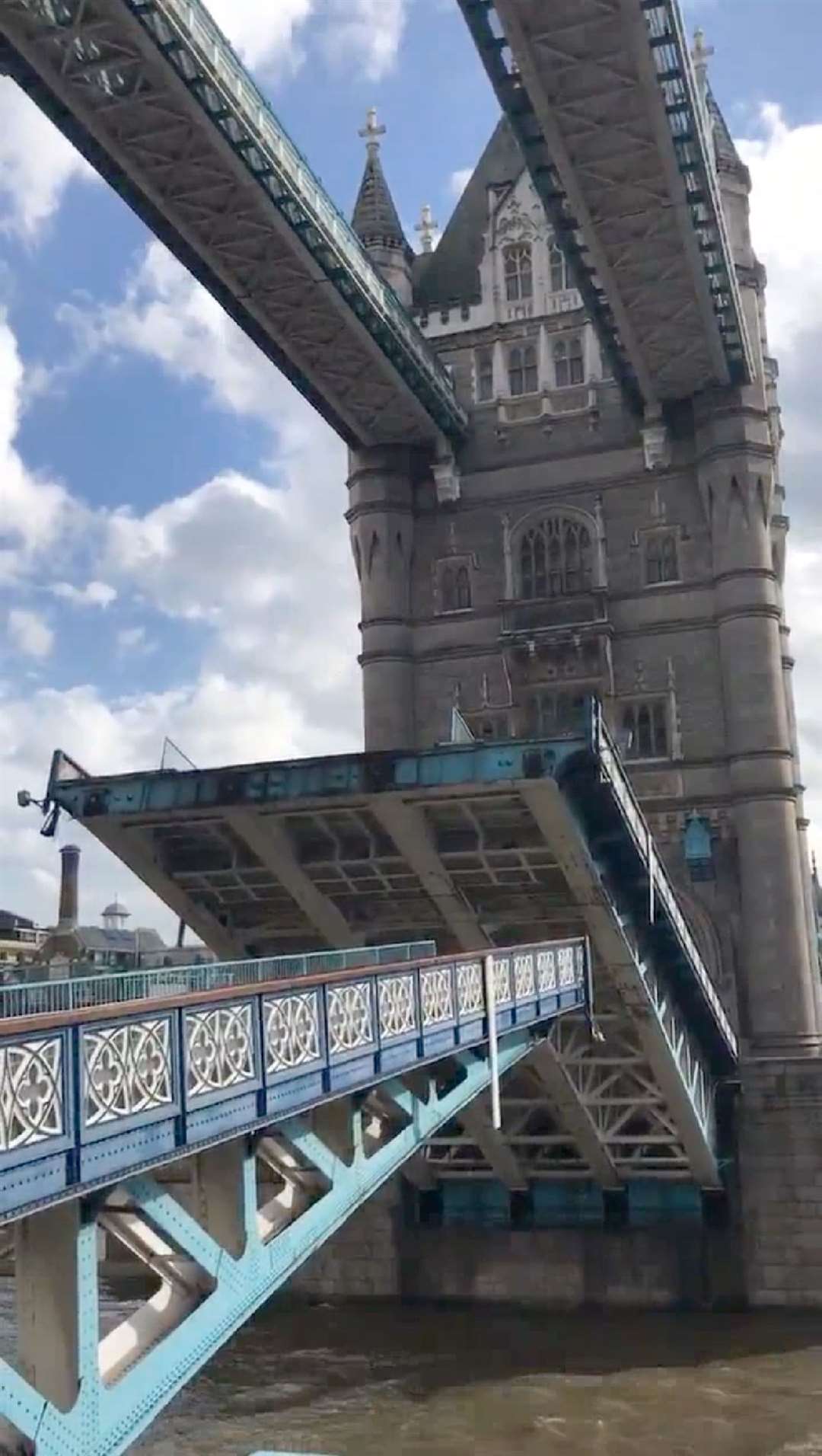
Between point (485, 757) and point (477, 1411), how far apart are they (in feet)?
43.3

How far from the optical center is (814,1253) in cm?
3344

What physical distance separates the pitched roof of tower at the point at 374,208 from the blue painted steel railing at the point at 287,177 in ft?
22.9

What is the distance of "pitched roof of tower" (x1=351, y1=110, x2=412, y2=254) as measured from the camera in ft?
159

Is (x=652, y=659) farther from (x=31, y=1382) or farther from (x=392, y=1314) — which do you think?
(x=31, y=1382)

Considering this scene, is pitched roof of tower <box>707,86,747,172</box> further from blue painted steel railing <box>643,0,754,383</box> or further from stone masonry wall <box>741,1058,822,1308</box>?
stone masonry wall <box>741,1058,822,1308</box>

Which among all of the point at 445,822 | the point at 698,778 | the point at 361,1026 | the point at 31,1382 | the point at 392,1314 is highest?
the point at 698,778

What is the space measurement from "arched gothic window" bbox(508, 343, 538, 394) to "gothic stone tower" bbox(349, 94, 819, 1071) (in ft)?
0.24

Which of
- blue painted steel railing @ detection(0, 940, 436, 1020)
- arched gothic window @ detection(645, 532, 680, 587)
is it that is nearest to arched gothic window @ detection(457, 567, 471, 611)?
arched gothic window @ detection(645, 532, 680, 587)

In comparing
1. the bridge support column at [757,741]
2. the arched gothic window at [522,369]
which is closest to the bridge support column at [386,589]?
the arched gothic window at [522,369]

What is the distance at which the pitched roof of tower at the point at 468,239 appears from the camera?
159 ft

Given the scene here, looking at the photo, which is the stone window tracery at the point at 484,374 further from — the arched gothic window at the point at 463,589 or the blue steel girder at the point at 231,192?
the arched gothic window at the point at 463,589

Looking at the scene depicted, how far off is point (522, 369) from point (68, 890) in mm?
67524

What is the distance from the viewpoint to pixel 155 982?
13641 millimetres

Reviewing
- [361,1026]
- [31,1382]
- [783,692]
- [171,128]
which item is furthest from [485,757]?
[783,692]
